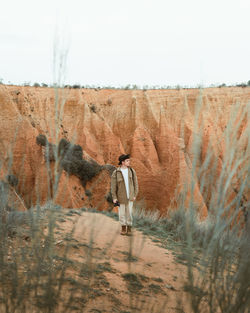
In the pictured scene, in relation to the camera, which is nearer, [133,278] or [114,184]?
[133,278]

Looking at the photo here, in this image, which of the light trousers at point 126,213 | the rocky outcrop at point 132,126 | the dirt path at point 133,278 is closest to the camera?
the dirt path at point 133,278

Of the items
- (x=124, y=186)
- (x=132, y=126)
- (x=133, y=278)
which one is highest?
(x=132, y=126)

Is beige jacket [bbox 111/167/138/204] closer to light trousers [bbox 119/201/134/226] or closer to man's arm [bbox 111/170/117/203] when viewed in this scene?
man's arm [bbox 111/170/117/203]

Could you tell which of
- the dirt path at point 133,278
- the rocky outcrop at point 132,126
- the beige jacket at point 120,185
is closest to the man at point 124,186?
the beige jacket at point 120,185

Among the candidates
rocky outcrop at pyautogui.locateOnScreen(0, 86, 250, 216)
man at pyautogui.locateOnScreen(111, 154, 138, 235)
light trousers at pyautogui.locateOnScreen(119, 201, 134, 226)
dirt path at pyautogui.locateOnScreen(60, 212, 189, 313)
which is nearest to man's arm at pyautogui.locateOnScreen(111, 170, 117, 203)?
man at pyautogui.locateOnScreen(111, 154, 138, 235)

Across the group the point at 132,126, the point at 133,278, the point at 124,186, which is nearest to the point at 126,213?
the point at 124,186

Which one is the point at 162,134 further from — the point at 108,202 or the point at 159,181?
the point at 108,202

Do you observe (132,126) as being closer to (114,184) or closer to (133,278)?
(114,184)

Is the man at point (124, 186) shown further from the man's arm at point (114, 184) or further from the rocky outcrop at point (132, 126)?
the rocky outcrop at point (132, 126)

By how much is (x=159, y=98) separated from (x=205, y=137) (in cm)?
530

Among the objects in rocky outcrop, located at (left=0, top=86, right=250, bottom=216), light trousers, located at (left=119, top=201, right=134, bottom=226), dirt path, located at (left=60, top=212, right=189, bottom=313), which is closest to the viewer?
dirt path, located at (left=60, top=212, right=189, bottom=313)

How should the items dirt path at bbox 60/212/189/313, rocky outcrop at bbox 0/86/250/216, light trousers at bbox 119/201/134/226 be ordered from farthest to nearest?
rocky outcrop at bbox 0/86/250/216 < light trousers at bbox 119/201/134/226 < dirt path at bbox 60/212/189/313

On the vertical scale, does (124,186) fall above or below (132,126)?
below

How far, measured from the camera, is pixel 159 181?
65.7 feet
